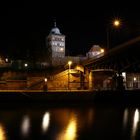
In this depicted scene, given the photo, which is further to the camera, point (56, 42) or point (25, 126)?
point (56, 42)

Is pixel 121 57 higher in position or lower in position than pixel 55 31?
lower

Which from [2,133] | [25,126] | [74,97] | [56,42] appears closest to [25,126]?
[25,126]

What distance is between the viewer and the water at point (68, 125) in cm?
2917

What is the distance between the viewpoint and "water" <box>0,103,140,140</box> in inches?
1148

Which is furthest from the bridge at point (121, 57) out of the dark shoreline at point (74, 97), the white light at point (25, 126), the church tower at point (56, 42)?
the church tower at point (56, 42)

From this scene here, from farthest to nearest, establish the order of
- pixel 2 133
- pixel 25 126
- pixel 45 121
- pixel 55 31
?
1. pixel 55 31
2. pixel 45 121
3. pixel 25 126
4. pixel 2 133

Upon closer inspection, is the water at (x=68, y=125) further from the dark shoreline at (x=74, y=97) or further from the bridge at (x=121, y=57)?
the dark shoreline at (x=74, y=97)

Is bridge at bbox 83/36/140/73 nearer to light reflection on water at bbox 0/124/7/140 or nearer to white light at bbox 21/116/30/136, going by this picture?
white light at bbox 21/116/30/136

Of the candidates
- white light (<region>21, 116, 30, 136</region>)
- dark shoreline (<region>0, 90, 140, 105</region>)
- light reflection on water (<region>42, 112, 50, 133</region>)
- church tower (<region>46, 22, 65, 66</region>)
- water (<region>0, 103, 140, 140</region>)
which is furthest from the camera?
church tower (<region>46, 22, 65, 66</region>)

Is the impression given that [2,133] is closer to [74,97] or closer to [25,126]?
[25,126]

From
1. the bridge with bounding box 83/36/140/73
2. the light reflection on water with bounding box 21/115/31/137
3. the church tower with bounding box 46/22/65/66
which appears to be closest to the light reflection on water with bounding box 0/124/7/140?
the light reflection on water with bounding box 21/115/31/137

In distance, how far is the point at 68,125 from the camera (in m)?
35.5

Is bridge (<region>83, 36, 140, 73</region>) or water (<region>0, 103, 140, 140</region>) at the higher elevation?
bridge (<region>83, 36, 140, 73</region>)

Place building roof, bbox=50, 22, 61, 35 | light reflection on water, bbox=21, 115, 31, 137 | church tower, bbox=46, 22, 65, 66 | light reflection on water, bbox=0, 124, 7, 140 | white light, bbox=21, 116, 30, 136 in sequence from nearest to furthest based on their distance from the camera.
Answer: light reflection on water, bbox=0, 124, 7, 140
light reflection on water, bbox=21, 115, 31, 137
white light, bbox=21, 116, 30, 136
church tower, bbox=46, 22, 65, 66
building roof, bbox=50, 22, 61, 35
